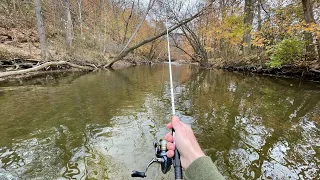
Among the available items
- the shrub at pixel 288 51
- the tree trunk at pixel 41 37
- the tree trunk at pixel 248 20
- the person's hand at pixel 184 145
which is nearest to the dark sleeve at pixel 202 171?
the person's hand at pixel 184 145

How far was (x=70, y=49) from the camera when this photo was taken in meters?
19.5

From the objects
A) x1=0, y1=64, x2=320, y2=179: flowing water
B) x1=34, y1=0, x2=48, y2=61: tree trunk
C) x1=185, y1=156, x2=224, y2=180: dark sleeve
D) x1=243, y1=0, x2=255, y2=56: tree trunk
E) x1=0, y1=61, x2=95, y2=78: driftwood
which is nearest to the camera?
x1=185, y1=156, x2=224, y2=180: dark sleeve

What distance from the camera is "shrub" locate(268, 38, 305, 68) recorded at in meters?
10.9

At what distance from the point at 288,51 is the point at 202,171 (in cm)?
1256

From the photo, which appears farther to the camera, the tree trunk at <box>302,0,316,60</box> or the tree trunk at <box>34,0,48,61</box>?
the tree trunk at <box>34,0,48,61</box>

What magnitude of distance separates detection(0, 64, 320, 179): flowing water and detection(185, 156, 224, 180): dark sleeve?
188 cm

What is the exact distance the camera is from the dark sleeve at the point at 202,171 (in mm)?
1072

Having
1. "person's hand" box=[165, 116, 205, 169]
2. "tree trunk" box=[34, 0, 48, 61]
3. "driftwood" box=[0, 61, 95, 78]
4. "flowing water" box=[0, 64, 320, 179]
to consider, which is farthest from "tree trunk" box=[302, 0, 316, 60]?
"tree trunk" box=[34, 0, 48, 61]

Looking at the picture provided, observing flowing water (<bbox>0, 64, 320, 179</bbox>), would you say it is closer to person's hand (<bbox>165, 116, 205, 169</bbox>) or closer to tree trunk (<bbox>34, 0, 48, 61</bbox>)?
person's hand (<bbox>165, 116, 205, 169</bbox>)

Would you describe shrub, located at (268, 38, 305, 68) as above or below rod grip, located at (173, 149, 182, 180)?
above

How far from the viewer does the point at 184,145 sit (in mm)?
1308

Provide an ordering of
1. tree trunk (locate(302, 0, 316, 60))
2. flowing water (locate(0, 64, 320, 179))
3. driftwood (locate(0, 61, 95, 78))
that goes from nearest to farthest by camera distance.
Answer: flowing water (locate(0, 64, 320, 179)) < tree trunk (locate(302, 0, 316, 60)) < driftwood (locate(0, 61, 95, 78))

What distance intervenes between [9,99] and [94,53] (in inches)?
693

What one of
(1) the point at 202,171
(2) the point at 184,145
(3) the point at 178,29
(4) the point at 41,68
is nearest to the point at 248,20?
(3) the point at 178,29
